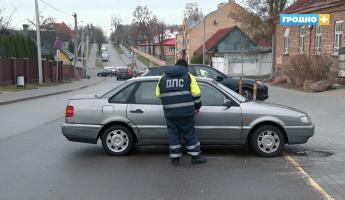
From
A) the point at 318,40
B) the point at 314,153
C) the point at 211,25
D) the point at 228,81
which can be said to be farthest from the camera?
the point at 211,25

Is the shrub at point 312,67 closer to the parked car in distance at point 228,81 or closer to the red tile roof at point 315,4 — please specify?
the red tile roof at point 315,4

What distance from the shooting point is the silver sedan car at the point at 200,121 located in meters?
8.02

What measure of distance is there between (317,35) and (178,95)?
26.0m

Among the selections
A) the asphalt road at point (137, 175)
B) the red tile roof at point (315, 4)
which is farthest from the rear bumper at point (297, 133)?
the red tile roof at point (315, 4)

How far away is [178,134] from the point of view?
24.6ft

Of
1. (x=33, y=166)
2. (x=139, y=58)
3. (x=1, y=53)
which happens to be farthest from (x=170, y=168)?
(x=139, y=58)

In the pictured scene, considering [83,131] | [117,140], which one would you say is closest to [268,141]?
[117,140]

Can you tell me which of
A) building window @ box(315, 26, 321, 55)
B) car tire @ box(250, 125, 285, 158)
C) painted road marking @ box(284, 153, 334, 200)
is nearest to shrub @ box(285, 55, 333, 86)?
building window @ box(315, 26, 321, 55)

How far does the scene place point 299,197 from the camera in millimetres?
Result: 5820

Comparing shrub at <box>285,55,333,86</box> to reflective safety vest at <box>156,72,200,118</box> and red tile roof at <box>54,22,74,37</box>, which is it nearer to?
reflective safety vest at <box>156,72,200,118</box>

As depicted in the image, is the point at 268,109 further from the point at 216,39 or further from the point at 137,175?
the point at 216,39

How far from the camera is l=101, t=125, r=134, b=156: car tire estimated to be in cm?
822

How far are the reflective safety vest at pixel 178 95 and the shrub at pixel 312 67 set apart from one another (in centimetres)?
1898

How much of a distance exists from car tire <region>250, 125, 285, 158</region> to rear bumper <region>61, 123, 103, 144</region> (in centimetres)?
269
